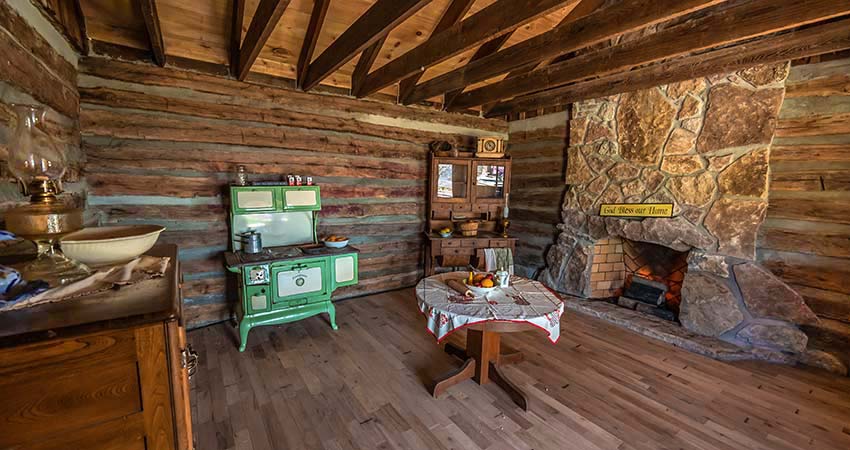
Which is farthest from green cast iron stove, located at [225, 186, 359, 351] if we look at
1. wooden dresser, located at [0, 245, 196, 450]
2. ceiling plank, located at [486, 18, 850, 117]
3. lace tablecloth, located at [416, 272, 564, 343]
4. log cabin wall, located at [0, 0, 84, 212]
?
ceiling plank, located at [486, 18, 850, 117]

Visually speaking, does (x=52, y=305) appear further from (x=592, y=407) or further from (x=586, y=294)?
(x=586, y=294)

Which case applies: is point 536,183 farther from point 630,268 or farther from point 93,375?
point 93,375

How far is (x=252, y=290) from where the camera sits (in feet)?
9.77

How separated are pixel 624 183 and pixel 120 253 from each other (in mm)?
4348

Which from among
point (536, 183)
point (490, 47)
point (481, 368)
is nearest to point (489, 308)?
point (481, 368)

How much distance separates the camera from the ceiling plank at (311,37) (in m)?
2.56

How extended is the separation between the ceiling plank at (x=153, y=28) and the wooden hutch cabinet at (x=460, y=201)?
112 inches

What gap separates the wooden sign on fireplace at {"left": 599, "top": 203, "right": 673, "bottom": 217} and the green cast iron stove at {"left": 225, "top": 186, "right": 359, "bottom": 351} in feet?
9.74

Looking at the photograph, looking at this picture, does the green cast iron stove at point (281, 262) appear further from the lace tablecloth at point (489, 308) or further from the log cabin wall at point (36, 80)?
the lace tablecloth at point (489, 308)

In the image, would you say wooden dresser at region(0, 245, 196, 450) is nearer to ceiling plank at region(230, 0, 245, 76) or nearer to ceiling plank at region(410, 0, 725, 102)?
ceiling plank at region(230, 0, 245, 76)

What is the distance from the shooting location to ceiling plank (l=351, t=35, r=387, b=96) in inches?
131

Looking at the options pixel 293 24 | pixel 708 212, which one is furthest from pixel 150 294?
pixel 708 212

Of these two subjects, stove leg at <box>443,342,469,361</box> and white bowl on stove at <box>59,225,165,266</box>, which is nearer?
white bowl on stove at <box>59,225,165,266</box>

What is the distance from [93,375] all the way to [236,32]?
2866 millimetres
